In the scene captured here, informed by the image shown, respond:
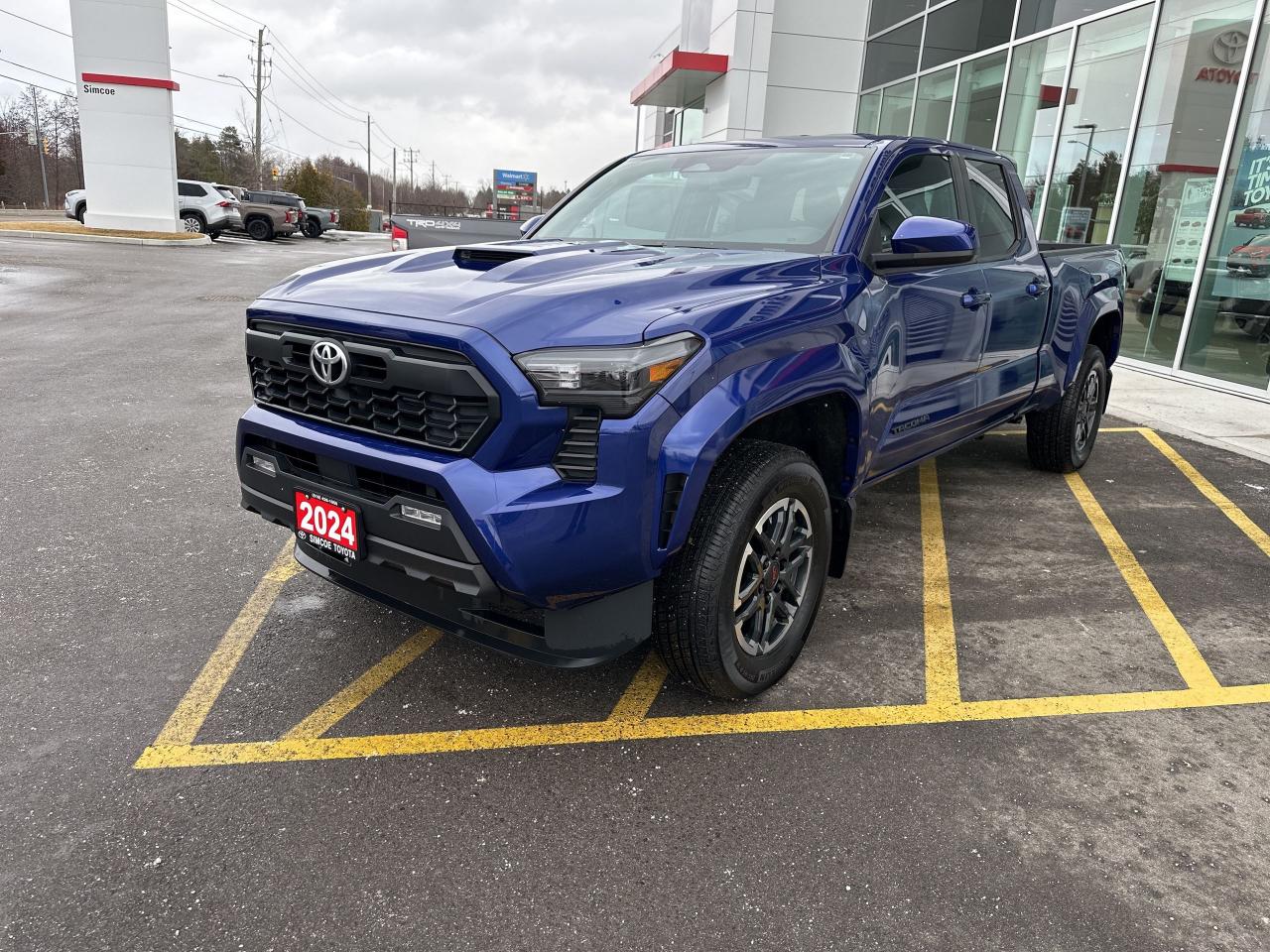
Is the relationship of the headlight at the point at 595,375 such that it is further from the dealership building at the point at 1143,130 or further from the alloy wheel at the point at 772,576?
the dealership building at the point at 1143,130

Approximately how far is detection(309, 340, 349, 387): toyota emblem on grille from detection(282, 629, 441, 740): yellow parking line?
1.08 m

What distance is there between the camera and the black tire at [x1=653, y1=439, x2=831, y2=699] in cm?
266

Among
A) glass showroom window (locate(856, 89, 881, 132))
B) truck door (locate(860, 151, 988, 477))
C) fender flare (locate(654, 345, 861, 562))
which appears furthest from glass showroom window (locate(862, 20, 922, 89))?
fender flare (locate(654, 345, 861, 562))

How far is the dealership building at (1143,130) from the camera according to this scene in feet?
29.1

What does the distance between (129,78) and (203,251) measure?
5.27 metres

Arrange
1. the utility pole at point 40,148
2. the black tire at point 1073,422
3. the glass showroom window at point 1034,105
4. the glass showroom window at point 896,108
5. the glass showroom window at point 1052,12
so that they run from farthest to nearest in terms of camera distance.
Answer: the utility pole at point 40,148 → the glass showroom window at point 896,108 → the glass showroom window at point 1034,105 → the glass showroom window at point 1052,12 → the black tire at point 1073,422

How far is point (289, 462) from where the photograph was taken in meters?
2.88

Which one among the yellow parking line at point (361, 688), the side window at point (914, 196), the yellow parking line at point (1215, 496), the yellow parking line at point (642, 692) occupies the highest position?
the side window at point (914, 196)

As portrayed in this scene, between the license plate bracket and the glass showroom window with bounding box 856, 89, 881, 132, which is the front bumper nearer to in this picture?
the license plate bracket

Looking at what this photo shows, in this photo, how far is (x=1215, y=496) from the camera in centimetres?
561

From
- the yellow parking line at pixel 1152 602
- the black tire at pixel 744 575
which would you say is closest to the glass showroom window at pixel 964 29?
the yellow parking line at pixel 1152 602

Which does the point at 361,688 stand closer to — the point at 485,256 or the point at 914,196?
the point at 485,256

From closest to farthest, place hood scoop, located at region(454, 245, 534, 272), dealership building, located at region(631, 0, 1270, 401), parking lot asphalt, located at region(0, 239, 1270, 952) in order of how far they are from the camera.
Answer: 1. parking lot asphalt, located at region(0, 239, 1270, 952)
2. hood scoop, located at region(454, 245, 534, 272)
3. dealership building, located at region(631, 0, 1270, 401)

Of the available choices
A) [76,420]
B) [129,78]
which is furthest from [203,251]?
[76,420]
